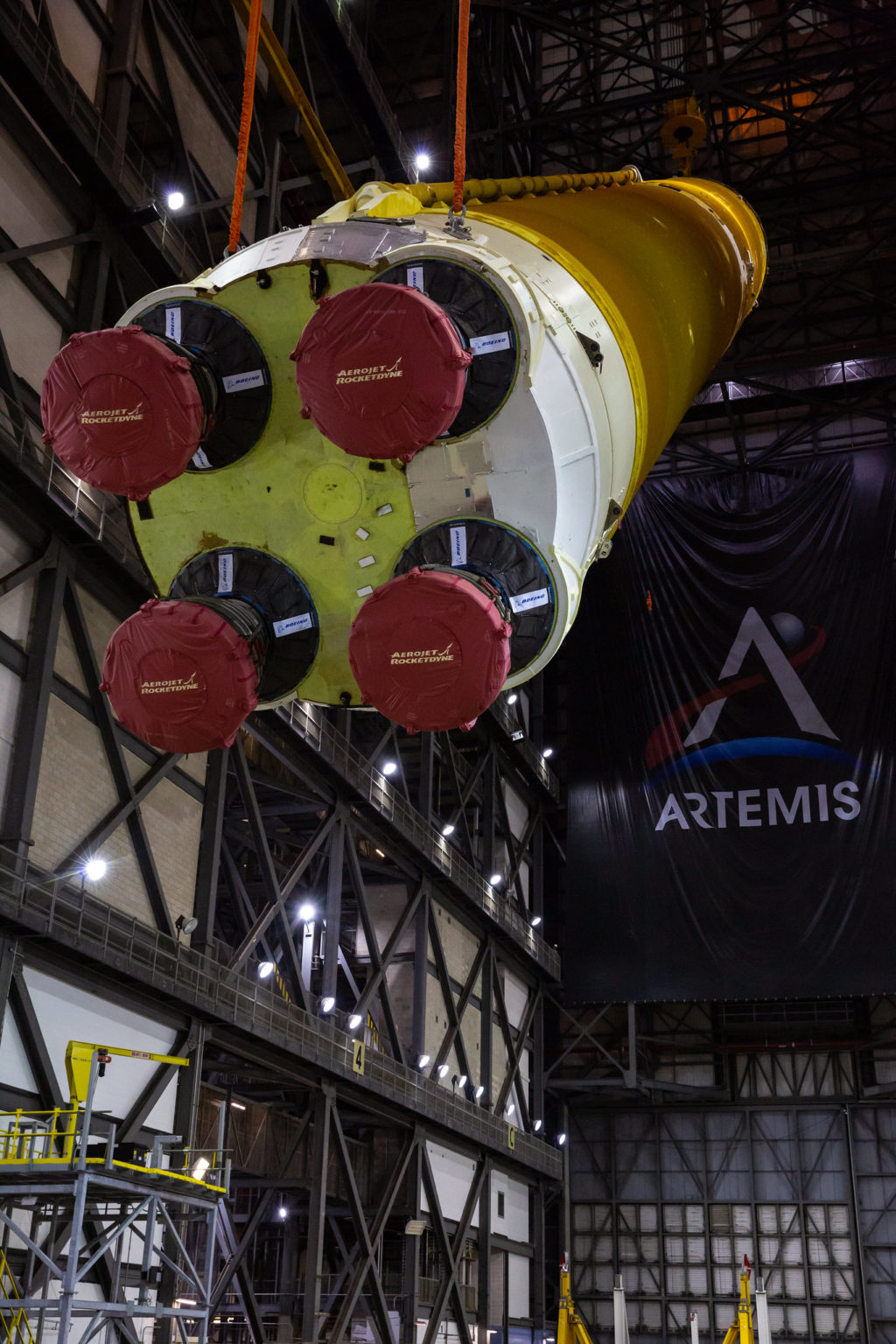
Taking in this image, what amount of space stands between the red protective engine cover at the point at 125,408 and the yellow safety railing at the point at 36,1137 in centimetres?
1143

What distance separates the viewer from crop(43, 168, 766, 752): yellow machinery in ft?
15.0

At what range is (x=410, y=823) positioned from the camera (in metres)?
34.0

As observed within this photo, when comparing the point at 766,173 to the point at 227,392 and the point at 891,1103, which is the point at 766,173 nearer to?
the point at 891,1103

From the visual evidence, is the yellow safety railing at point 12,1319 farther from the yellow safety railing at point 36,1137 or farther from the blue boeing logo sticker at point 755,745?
the blue boeing logo sticker at point 755,745

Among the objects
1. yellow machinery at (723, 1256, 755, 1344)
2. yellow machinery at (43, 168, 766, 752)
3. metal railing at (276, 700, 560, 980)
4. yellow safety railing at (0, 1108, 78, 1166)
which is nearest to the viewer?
yellow machinery at (43, 168, 766, 752)

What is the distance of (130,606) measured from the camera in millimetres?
21750

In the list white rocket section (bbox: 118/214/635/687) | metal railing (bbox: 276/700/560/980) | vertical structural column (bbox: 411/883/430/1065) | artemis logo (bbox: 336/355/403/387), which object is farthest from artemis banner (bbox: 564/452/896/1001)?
artemis logo (bbox: 336/355/403/387)

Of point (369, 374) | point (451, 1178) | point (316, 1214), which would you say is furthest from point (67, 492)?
point (451, 1178)

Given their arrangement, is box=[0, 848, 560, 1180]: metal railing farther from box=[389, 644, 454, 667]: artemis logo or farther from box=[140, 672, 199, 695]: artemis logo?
box=[389, 644, 454, 667]: artemis logo

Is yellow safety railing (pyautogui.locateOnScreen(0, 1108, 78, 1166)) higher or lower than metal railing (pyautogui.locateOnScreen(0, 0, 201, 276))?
lower

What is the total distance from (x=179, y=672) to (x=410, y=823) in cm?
2947

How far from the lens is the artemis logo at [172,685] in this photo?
15.9 feet

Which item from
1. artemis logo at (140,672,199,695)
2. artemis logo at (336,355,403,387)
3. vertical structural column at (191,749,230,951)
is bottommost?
artemis logo at (140,672,199,695)

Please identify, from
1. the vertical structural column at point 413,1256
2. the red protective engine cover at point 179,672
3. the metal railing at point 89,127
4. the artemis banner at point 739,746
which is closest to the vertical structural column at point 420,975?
the vertical structural column at point 413,1256
